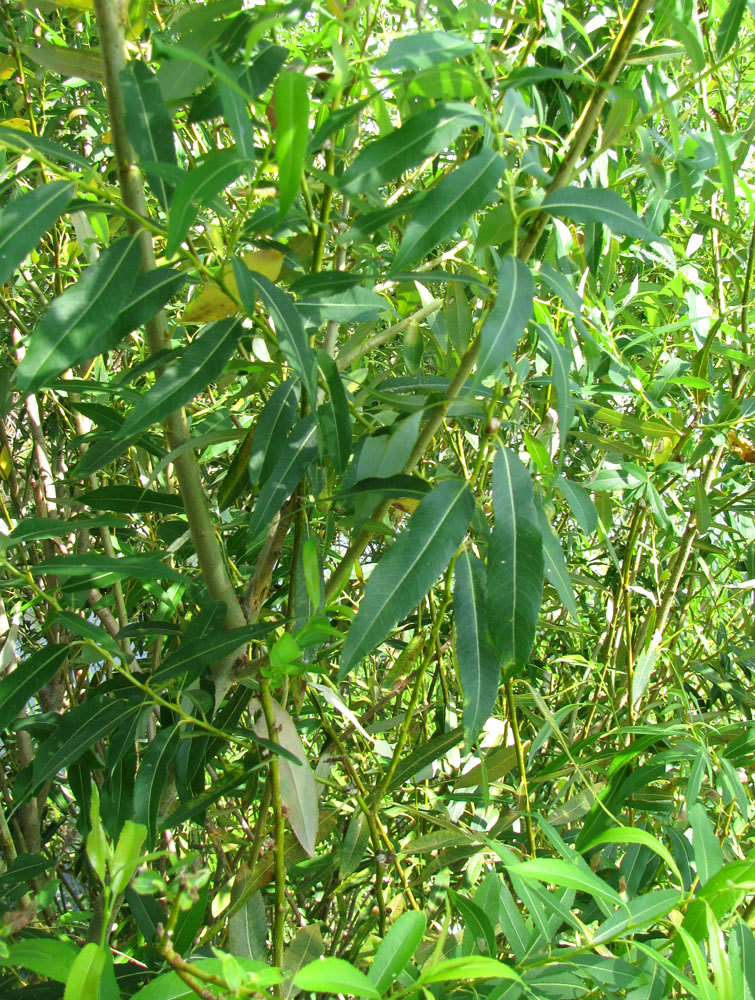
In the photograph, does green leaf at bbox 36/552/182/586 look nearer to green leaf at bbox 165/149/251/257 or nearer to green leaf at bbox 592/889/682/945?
green leaf at bbox 165/149/251/257

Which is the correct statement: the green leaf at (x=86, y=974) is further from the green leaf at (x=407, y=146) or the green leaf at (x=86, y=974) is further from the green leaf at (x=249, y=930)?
the green leaf at (x=407, y=146)

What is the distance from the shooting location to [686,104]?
1.26 metres

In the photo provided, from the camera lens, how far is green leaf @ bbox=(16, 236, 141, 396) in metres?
0.51

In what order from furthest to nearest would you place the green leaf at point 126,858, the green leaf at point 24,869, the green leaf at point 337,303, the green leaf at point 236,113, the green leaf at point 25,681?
the green leaf at point 24,869
the green leaf at point 25,681
the green leaf at point 337,303
the green leaf at point 236,113
the green leaf at point 126,858

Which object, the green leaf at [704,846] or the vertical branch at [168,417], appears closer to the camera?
the vertical branch at [168,417]

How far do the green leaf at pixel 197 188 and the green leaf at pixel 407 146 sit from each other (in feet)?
0.23

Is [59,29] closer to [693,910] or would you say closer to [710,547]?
[710,547]

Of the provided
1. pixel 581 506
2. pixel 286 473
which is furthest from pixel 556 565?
pixel 286 473

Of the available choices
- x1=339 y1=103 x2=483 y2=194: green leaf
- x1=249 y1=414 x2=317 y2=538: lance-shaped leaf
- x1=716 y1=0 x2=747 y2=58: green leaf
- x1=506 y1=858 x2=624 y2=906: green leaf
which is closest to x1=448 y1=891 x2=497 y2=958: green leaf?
x1=506 y1=858 x2=624 y2=906: green leaf

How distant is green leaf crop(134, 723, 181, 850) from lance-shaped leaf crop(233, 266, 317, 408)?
35 centimetres

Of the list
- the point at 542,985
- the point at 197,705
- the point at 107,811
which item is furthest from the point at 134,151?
the point at 542,985

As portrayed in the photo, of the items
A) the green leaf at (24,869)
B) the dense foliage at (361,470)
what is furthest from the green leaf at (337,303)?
the green leaf at (24,869)

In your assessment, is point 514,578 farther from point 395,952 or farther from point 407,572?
point 395,952

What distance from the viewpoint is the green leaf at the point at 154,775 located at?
72cm
